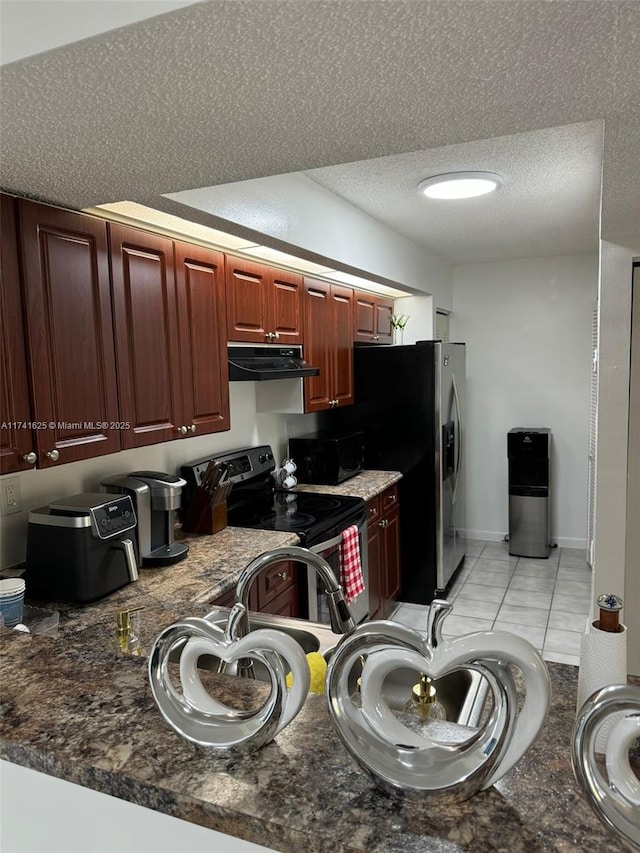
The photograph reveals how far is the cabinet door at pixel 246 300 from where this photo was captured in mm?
2736

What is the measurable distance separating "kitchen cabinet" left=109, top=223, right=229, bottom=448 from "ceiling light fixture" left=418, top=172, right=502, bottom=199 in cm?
107

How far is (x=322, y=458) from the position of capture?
3.76m

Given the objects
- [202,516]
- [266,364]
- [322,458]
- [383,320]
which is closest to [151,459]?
[202,516]

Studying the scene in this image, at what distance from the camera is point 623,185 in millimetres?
1561

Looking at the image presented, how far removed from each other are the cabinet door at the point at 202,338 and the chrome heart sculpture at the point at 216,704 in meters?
1.64

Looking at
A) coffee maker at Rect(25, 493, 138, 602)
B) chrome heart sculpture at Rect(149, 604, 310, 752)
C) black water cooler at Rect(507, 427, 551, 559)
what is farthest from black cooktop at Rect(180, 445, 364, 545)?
black water cooler at Rect(507, 427, 551, 559)

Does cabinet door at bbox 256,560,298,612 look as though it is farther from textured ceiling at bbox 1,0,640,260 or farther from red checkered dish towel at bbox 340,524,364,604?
textured ceiling at bbox 1,0,640,260

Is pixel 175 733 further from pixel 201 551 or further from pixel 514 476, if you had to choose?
pixel 514 476

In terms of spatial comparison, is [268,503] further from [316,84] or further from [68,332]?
[316,84]

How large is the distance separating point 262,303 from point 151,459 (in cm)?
95

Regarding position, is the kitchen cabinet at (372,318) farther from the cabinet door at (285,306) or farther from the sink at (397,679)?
the sink at (397,679)

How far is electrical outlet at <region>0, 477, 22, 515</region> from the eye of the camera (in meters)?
2.03

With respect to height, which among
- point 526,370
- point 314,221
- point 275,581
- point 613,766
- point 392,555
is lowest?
point 392,555

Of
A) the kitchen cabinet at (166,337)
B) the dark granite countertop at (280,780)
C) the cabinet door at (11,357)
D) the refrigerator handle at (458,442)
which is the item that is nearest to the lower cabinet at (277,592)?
the kitchen cabinet at (166,337)
